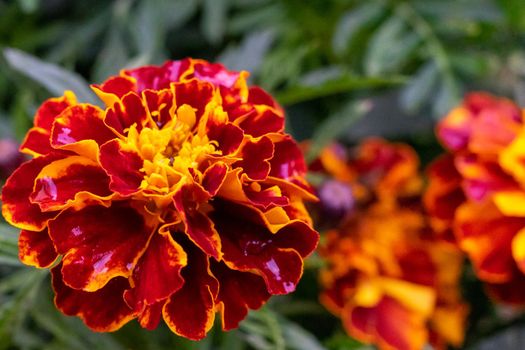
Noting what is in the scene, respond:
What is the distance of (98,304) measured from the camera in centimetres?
49

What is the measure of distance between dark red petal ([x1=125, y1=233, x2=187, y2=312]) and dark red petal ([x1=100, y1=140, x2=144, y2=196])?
37 mm

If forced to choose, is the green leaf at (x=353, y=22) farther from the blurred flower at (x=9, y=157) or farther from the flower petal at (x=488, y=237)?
the blurred flower at (x=9, y=157)

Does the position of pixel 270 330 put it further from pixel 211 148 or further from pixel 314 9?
pixel 314 9

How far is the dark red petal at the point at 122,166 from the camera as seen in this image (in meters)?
0.46

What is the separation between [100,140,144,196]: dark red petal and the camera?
0.46 meters

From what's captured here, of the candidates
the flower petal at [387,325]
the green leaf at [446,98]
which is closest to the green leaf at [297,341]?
the flower petal at [387,325]

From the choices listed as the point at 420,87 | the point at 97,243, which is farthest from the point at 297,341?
the point at 420,87

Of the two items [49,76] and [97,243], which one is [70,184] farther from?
[49,76]

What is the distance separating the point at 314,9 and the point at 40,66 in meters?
0.42

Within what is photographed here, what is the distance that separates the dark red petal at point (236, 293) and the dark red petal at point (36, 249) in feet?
0.32

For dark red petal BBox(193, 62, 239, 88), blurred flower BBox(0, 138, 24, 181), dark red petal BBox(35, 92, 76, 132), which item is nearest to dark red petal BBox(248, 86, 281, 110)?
dark red petal BBox(193, 62, 239, 88)

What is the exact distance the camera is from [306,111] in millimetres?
1013

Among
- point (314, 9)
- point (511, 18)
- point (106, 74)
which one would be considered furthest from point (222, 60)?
point (511, 18)

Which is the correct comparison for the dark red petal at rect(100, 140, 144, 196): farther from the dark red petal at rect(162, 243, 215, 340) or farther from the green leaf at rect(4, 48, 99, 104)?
the green leaf at rect(4, 48, 99, 104)
